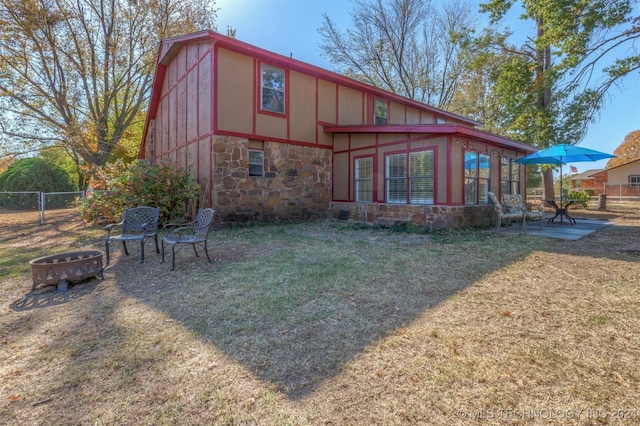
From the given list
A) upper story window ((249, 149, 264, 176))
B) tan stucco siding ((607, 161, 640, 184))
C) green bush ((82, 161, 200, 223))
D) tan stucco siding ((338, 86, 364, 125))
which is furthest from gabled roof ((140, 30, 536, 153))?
tan stucco siding ((607, 161, 640, 184))

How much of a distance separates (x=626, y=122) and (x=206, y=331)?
22044 mm

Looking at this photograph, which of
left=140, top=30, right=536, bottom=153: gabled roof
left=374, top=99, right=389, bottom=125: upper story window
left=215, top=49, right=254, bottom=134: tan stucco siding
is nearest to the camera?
left=140, top=30, right=536, bottom=153: gabled roof

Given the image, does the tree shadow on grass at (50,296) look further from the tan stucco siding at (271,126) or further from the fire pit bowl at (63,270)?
the tan stucco siding at (271,126)

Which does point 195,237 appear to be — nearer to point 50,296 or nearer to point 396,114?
point 50,296

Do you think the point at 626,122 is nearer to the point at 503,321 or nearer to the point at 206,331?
A: the point at 503,321

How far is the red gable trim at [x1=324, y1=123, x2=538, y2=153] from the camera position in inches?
297

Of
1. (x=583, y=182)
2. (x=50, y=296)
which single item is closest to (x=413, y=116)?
(x=50, y=296)

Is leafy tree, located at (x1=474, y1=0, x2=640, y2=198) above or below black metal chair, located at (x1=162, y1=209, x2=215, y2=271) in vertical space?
above

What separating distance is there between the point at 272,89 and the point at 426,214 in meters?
5.87

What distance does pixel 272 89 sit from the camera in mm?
9438

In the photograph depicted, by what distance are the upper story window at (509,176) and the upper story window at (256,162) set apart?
293 inches

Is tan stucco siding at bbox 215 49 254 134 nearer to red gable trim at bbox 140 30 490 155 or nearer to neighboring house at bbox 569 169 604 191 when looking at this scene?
red gable trim at bbox 140 30 490 155

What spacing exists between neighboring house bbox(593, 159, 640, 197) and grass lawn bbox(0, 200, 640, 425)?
3525 centimetres

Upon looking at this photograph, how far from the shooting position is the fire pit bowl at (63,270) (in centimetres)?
372
